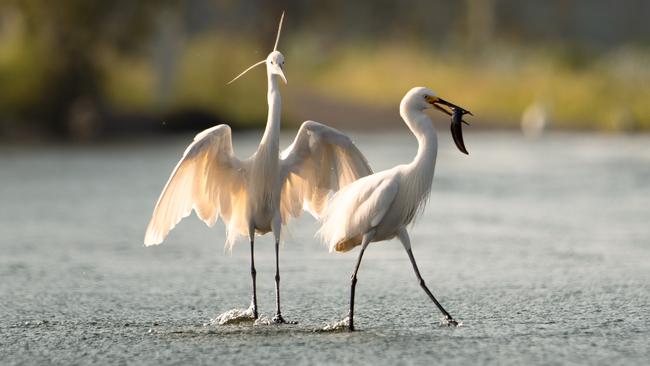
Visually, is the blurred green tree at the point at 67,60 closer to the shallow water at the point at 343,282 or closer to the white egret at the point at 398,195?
the shallow water at the point at 343,282

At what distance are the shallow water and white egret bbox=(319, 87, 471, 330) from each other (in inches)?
24.6

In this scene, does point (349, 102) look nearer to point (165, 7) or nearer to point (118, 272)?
point (165, 7)

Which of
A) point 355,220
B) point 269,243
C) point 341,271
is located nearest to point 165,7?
point 269,243

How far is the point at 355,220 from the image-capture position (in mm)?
9031

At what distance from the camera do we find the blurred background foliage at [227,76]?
33.8 m

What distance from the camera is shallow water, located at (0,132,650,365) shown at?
8227 mm

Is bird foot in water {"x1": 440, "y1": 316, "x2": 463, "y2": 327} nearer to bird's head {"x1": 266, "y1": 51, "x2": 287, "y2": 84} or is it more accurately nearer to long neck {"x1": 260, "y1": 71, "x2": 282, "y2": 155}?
long neck {"x1": 260, "y1": 71, "x2": 282, "y2": 155}

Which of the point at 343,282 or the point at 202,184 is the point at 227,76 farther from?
the point at 202,184

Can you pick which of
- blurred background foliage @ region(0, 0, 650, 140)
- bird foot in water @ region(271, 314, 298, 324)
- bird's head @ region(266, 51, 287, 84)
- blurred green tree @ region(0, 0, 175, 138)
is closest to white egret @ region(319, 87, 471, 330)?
bird foot in water @ region(271, 314, 298, 324)

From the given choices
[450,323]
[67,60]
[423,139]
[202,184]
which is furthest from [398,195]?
[67,60]

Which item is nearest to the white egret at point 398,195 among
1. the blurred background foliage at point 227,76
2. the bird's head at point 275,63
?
the bird's head at point 275,63

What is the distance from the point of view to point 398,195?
29.4 feet

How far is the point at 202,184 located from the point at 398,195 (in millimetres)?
1727

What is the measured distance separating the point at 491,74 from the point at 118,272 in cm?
3354
